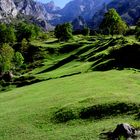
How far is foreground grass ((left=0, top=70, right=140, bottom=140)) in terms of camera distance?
4044 cm

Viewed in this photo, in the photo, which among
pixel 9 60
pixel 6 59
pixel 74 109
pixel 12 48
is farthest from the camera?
pixel 12 48

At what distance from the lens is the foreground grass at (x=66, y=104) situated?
40441mm

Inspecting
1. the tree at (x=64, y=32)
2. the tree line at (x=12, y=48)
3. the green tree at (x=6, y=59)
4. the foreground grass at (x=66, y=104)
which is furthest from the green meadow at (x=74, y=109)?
the tree at (x=64, y=32)

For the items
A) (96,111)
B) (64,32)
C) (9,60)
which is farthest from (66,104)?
(64,32)

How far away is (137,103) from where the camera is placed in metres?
45.7

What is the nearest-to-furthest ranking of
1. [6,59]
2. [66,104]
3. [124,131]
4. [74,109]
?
[124,131] < [74,109] < [66,104] < [6,59]

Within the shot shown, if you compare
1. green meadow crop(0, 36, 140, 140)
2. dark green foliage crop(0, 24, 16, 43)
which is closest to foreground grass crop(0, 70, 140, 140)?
green meadow crop(0, 36, 140, 140)

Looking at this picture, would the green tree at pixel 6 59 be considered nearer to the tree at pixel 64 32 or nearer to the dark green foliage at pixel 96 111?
the tree at pixel 64 32

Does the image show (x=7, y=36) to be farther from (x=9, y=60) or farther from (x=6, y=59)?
(x=6, y=59)

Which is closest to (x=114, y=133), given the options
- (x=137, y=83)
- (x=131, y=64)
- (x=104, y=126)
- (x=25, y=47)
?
(x=104, y=126)

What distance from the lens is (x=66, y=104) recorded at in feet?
166

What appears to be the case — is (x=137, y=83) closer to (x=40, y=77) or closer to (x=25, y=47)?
(x=40, y=77)

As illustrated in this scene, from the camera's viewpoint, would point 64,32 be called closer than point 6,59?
No

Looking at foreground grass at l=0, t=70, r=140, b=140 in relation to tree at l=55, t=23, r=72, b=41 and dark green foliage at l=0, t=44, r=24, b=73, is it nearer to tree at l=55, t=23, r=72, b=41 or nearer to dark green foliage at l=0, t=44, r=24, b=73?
dark green foliage at l=0, t=44, r=24, b=73
